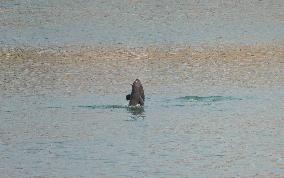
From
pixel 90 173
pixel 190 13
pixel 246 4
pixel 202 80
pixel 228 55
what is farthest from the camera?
pixel 246 4

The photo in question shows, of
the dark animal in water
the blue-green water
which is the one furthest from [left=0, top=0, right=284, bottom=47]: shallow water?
the dark animal in water

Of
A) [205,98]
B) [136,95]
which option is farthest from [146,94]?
[136,95]

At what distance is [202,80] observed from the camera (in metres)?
29.4

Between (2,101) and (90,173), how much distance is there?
8603mm

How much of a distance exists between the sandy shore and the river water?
0.03 m

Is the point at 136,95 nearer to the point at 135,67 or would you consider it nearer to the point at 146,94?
the point at 146,94

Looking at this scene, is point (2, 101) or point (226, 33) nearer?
point (2, 101)

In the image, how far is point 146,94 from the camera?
2717 centimetres

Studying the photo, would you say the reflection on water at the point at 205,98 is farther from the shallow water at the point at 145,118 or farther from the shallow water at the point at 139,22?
the shallow water at the point at 139,22

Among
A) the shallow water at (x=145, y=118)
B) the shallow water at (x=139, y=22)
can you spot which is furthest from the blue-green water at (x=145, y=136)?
the shallow water at (x=139, y=22)

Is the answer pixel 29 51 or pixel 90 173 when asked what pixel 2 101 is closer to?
pixel 90 173

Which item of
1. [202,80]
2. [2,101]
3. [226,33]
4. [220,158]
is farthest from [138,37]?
[220,158]

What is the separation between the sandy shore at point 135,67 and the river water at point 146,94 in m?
0.03

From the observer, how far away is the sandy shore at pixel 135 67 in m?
28.9
